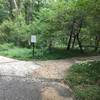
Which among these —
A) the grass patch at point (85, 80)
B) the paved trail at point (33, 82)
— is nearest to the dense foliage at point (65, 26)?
the grass patch at point (85, 80)

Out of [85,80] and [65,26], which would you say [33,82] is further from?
[65,26]

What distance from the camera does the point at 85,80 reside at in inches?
331

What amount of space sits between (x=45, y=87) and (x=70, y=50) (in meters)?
7.68

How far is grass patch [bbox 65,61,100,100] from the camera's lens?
273 inches

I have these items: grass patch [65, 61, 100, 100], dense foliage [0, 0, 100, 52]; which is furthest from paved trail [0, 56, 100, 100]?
dense foliage [0, 0, 100, 52]

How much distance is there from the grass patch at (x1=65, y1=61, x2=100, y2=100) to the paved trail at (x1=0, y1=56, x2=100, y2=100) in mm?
304

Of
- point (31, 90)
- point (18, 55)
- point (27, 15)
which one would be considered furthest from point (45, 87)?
point (27, 15)

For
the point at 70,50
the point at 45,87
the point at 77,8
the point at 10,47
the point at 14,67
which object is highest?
the point at 77,8

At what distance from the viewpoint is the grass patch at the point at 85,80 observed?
692 centimetres

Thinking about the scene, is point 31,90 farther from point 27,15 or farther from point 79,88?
point 27,15

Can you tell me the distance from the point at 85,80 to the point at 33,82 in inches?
78.7

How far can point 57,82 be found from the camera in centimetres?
823

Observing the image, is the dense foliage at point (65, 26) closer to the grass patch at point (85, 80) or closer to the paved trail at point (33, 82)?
the grass patch at point (85, 80)

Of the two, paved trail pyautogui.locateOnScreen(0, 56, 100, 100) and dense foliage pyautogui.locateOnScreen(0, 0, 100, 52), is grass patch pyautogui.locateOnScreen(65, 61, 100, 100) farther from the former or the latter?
dense foliage pyautogui.locateOnScreen(0, 0, 100, 52)
